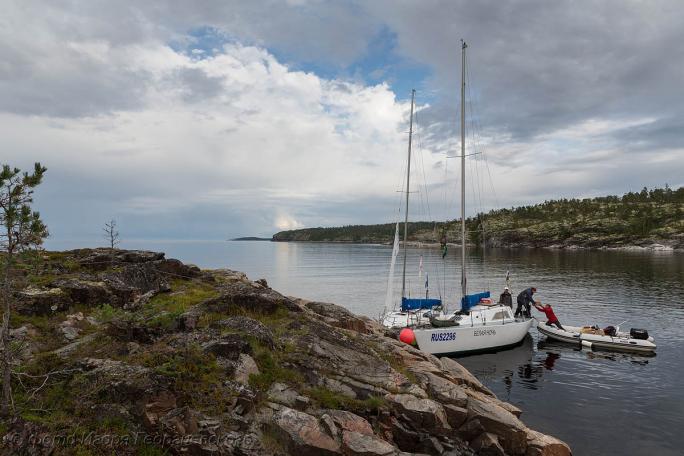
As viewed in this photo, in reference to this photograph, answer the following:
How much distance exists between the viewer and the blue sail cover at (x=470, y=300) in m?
34.2

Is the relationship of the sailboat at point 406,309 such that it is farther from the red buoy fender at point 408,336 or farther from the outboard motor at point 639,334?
the outboard motor at point 639,334

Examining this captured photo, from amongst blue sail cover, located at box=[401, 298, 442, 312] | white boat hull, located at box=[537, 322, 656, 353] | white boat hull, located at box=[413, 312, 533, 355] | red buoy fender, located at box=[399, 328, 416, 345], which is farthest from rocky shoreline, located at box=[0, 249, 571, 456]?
white boat hull, located at box=[537, 322, 656, 353]

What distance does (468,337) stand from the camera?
100ft

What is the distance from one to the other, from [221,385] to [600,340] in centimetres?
3260

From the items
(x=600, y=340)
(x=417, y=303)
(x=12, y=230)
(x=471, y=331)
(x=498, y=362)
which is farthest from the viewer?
(x=417, y=303)

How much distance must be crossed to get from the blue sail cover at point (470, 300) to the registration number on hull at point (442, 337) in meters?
4.23

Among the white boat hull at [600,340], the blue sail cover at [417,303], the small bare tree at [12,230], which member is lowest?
the white boat hull at [600,340]

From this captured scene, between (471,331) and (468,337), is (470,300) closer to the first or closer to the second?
(471,331)

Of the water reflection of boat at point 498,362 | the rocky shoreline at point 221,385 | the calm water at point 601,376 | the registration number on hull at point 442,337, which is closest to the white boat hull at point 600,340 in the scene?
the calm water at point 601,376

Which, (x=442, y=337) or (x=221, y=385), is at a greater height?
(x=221, y=385)

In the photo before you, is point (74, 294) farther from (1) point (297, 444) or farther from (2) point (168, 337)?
(1) point (297, 444)

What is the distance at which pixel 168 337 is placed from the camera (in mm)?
13078

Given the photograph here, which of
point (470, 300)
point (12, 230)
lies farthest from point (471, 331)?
point (12, 230)

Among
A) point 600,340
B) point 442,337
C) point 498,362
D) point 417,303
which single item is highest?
point 417,303
